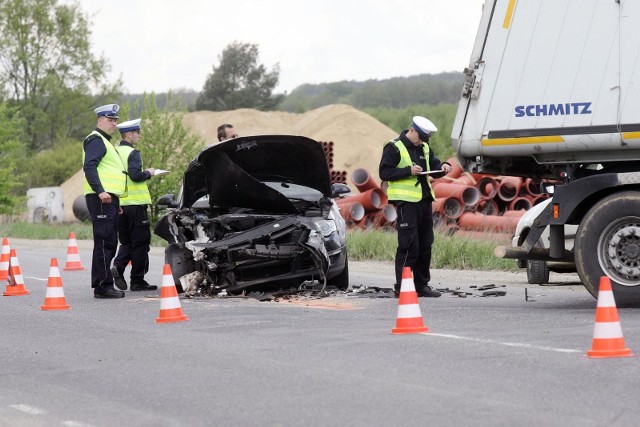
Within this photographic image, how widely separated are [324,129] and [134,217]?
181 feet

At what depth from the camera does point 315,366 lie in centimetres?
859

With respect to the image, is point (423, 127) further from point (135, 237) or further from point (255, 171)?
point (135, 237)

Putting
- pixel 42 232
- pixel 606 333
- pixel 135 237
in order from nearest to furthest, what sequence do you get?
pixel 606 333
pixel 135 237
pixel 42 232

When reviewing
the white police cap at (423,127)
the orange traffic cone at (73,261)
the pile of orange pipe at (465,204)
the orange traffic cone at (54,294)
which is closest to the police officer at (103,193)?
the orange traffic cone at (54,294)

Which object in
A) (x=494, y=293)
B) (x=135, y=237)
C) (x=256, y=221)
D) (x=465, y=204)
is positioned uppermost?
(x=465, y=204)

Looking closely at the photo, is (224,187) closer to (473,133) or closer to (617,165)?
(473,133)

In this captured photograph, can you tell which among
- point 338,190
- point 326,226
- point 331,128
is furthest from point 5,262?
point 331,128

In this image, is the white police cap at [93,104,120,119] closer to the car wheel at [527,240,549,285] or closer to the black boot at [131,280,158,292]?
the black boot at [131,280,158,292]

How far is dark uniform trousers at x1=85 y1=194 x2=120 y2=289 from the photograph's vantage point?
47.1ft

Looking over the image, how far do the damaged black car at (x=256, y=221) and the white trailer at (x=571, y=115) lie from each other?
228 centimetres

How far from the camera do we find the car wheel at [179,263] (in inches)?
564

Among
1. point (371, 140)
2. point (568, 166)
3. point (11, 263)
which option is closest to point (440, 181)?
point (11, 263)

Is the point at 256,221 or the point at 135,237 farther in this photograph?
the point at 135,237

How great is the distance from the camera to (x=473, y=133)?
40.7ft
